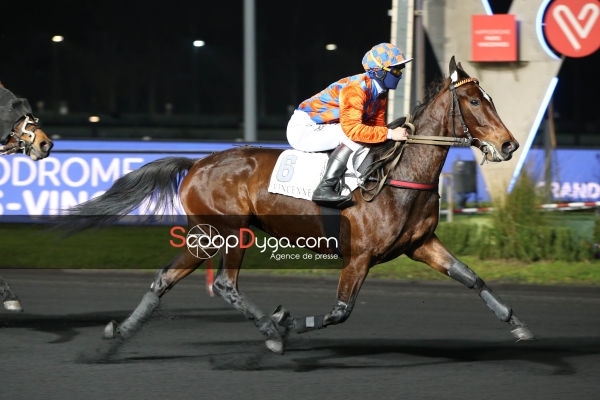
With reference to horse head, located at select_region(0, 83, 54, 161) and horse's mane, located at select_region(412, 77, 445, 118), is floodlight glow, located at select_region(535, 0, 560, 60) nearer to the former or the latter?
horse's mane, located at select_region(412, 77, 445, 118)

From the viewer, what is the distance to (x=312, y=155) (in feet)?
25.7

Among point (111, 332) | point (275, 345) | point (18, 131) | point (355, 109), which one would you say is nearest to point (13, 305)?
point (111, 332)

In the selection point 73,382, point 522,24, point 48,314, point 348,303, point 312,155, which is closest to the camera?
point 73,382

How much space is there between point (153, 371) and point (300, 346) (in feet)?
4.44

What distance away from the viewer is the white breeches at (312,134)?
7.68 m

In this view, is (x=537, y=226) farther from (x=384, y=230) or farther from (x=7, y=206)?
(x=7, y=206)

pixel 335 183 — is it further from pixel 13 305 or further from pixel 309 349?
pixel 13 305

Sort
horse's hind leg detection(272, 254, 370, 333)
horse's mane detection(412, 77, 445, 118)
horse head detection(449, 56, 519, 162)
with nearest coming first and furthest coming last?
1. horse's hind leg detection(272, 254, 370, 333)
2. horse head detection(449, 56, 519, 162)
3. horse's mane detection(412, 77, 445, 118)

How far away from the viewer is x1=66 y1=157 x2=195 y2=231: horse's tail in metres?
8.30

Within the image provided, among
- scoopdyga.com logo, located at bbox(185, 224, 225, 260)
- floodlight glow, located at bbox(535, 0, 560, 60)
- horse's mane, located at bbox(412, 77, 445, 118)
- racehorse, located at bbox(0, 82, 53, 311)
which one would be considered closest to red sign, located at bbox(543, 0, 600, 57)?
floodlight glow, located at bbox(535, 0, 560, 60)

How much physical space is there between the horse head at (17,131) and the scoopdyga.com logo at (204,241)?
1378mm

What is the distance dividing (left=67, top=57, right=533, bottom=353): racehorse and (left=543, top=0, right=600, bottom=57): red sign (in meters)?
8.27

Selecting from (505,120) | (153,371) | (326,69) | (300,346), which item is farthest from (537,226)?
(326,69)

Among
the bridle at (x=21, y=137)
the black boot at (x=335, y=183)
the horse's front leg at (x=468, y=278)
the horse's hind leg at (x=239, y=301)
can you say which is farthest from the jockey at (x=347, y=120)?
the bridle at (x=21, y=137)
